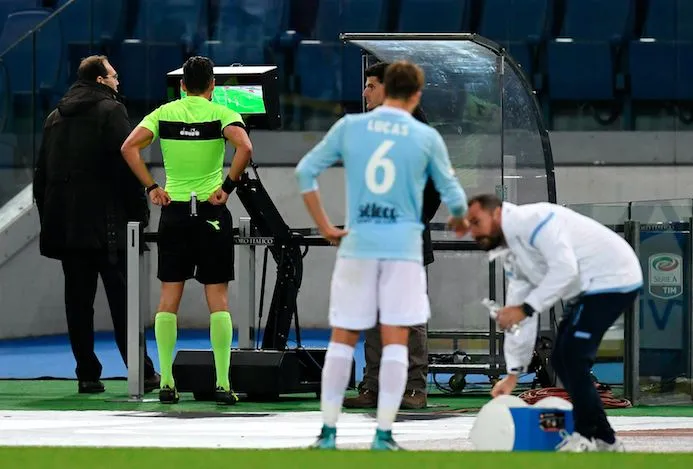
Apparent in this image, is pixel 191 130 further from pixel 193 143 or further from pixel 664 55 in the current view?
pixel 664 55

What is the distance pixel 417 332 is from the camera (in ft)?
29.3

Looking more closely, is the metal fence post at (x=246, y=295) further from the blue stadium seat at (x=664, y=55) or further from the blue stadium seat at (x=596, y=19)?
the blue stadium seat at (x=664, y=55)

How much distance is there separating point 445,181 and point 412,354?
2797 mm

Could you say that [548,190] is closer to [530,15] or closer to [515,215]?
[515,215]

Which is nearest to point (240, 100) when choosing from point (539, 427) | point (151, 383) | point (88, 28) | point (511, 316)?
point (151, 383)

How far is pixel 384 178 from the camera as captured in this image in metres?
6.18

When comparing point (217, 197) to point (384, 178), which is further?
point (217, 197)

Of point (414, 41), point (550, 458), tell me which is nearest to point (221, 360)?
point (414, 41)

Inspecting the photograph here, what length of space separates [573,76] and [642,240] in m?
5.58

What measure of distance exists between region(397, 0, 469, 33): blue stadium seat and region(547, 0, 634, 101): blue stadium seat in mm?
931

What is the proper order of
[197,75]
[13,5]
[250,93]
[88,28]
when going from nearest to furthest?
1. [197,75]
2. [250,93]
3. [88,28]
4. [13,5]

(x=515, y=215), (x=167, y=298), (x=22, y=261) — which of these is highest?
(x=515, y=215)

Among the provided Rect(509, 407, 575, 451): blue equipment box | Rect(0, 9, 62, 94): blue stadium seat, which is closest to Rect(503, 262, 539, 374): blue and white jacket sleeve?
Rect(509, 407, 575, 451): blue equipment box

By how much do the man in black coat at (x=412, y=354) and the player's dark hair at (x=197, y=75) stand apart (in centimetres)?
84
